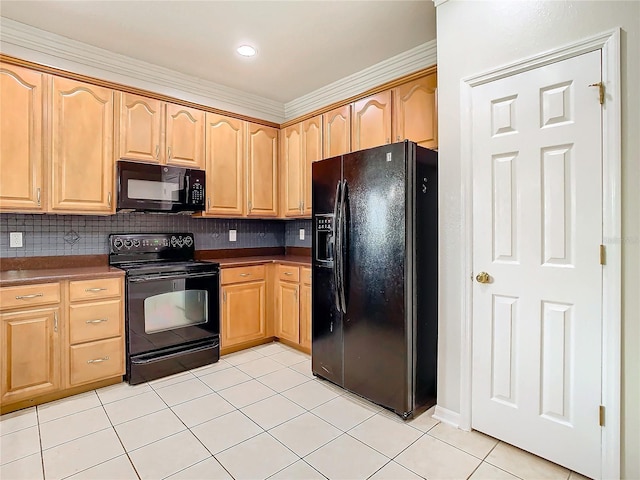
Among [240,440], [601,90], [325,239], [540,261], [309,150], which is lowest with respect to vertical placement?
[240,440]

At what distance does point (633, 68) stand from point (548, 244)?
831 mm

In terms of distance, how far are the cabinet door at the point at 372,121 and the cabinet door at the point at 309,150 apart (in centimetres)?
44

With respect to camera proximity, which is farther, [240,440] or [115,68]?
[115,68]

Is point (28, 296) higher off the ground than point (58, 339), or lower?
higher

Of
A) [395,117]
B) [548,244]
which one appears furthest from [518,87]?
[395,117]

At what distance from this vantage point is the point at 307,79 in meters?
3.38

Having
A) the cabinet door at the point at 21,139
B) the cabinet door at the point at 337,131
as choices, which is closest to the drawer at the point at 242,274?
the cabinet door at the point at 337,131

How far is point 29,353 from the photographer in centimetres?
237

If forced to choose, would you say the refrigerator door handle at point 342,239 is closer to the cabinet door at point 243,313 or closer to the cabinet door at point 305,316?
the cabinet door at point 305,316

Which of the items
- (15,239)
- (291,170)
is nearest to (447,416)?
(291,170)

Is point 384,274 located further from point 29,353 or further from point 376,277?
point 29,353

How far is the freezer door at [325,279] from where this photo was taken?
262cm

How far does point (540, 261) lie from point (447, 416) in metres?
1.09

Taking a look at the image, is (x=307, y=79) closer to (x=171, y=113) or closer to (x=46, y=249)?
(x=171, y=113)
